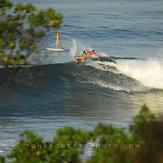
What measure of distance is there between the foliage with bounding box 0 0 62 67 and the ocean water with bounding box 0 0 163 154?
181mm

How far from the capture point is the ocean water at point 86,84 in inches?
717

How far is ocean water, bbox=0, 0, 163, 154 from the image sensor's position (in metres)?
18.2

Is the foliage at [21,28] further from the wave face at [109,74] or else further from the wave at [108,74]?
the wave face at [109,74]

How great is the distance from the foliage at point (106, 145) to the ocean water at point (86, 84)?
113 centimetres

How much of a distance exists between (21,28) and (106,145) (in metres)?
1.77

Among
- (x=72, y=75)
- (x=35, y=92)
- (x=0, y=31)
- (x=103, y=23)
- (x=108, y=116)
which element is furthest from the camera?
(x=103, y=23)

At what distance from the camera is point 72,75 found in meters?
26.8

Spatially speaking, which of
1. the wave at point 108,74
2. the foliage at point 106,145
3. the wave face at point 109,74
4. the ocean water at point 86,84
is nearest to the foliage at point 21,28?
the ocean water at point 86,84

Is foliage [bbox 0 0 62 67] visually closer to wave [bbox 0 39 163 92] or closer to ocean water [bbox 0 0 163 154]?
ocean water [bbox 0 0 163 154]

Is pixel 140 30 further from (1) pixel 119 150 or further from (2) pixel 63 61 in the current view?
(1) pixel 119 150

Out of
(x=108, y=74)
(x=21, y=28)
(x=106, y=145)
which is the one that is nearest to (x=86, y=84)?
(x=108, y=74)

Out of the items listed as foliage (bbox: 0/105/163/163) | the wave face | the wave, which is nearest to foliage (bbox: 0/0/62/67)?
foliage (bbox: 0/105/163/163)

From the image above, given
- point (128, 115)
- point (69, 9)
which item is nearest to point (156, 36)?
point (69, 9)

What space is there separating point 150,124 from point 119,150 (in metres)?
0.59
